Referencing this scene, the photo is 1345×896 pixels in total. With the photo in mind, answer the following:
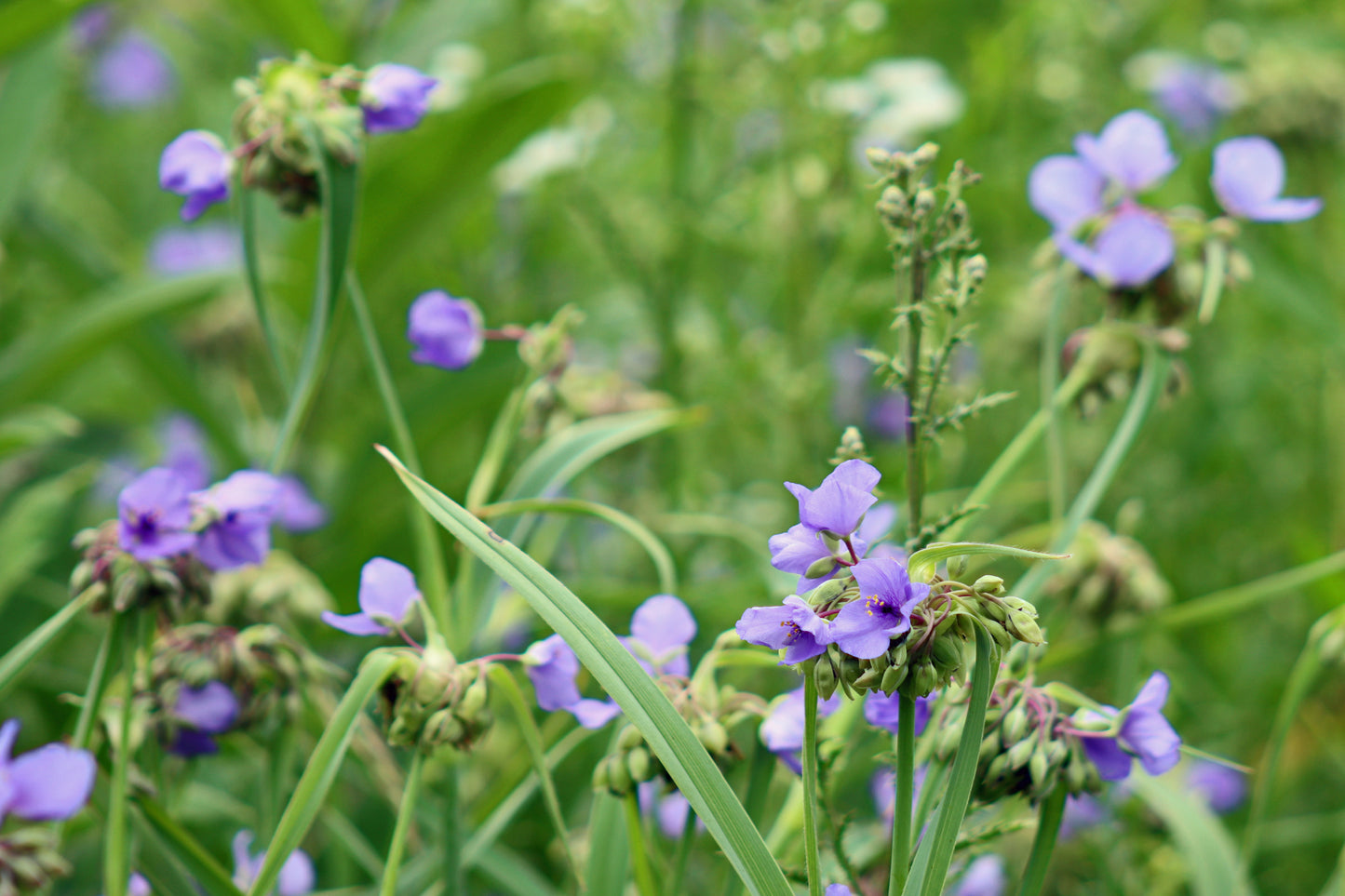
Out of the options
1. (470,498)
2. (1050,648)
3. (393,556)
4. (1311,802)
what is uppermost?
(470,498)

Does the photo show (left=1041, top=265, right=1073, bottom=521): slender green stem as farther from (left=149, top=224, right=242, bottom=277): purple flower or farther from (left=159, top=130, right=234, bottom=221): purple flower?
(left=149, top=224, right=242, bottom=277): purple flower

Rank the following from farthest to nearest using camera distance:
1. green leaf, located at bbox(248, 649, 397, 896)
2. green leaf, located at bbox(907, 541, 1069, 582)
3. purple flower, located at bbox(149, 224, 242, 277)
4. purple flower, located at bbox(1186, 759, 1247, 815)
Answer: purple flower, located at bbox(149, 224, 242, 277) → purple flower, located at bbox(1186, 759, 1247, 815) → green leaf, located at bbox(248, 649, 397, 896) → green leaf, located at bbox(907, 541, 1069, 582)

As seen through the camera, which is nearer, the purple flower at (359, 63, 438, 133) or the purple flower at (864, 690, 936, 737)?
the purple flower at (864, 690, 936, 737)

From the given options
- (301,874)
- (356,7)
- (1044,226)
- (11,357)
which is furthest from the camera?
(1044,226)

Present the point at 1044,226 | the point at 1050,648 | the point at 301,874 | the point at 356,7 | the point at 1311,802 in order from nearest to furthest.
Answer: the point at 301,874
the point at 1050,648
the point at 1311,802
the point at 356,7
the point at 1044,226

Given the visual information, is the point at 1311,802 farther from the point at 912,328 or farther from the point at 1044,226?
the point at 912,328

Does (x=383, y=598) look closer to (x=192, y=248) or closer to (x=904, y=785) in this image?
(x=904, y=785)

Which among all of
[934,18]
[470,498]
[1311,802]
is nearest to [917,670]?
[470,498]

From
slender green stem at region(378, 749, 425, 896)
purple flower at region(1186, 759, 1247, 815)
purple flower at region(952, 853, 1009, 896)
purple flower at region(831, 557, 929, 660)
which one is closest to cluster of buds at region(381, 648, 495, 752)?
slender green stem at region(378, 749, 425, 896)
